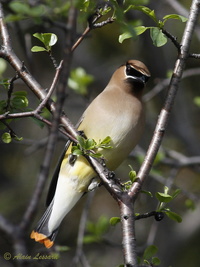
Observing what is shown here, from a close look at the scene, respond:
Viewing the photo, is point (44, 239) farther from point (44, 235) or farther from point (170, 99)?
point (170, 99)

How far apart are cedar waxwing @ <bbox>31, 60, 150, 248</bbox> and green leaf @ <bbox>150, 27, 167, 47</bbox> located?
1.10m

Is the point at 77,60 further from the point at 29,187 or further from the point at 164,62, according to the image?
the point at 29,187

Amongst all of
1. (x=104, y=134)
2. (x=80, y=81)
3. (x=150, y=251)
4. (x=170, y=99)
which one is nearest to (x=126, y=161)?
(x=80, y=81)

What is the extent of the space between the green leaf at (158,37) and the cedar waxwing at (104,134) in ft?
3.61

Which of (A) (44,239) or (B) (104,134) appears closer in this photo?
(B) (104,134)

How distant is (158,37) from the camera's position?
2893 millimetres

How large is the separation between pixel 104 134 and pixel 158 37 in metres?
1.12

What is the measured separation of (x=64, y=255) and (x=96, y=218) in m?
0.70

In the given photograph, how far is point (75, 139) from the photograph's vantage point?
2.89 meters

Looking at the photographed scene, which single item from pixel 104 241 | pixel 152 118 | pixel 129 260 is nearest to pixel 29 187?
pixel 152 118

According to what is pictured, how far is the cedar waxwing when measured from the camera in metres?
3.86

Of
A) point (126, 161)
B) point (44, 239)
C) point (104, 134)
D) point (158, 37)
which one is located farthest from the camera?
point (126, 161)

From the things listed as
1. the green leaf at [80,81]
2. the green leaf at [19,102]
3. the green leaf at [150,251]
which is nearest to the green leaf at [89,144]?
the green leaf at [19,102]

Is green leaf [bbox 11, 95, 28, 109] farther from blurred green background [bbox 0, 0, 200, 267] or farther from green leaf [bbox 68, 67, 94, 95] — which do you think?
blurred green background [bbox 0, 0, 200, 267]
